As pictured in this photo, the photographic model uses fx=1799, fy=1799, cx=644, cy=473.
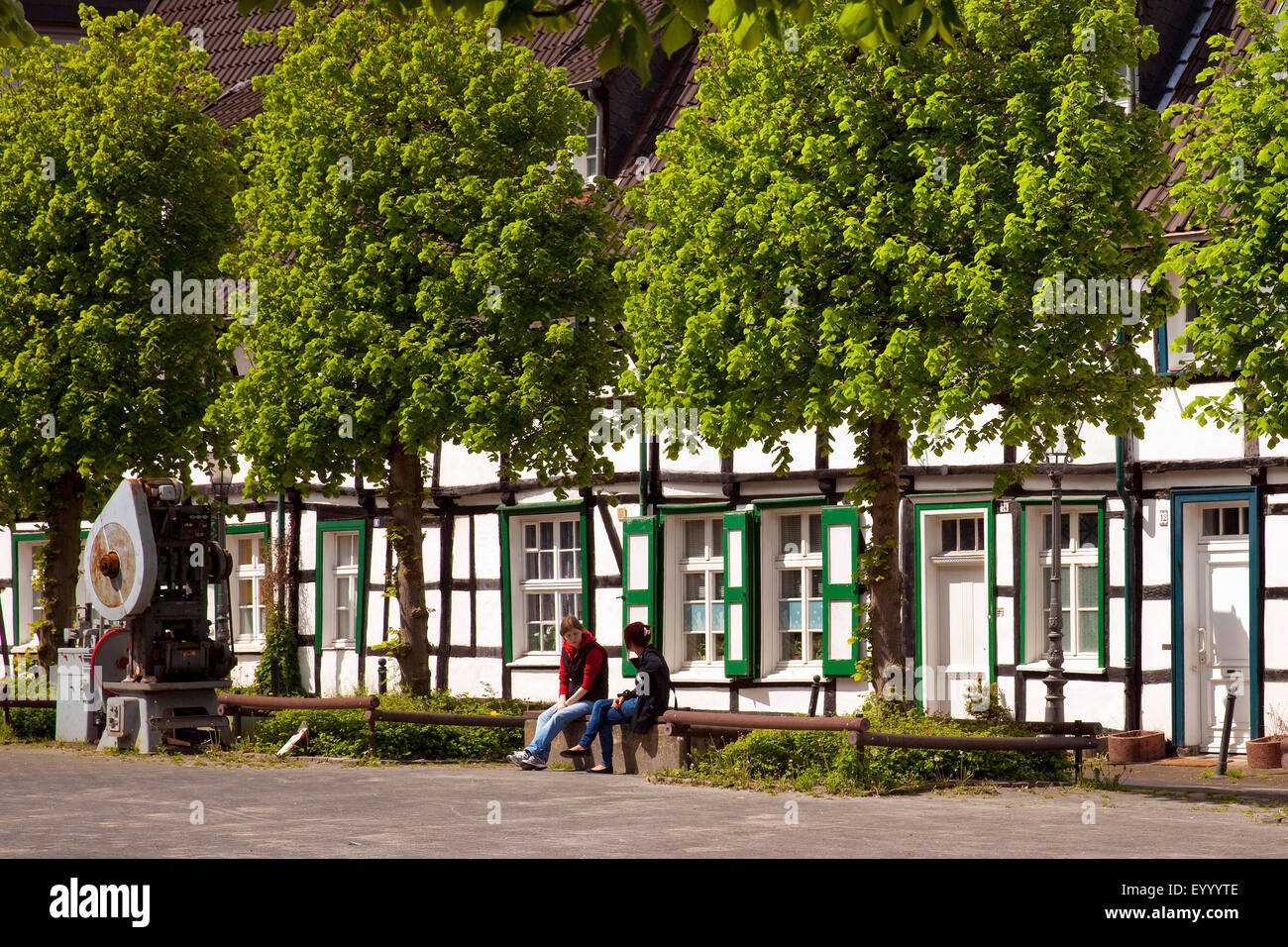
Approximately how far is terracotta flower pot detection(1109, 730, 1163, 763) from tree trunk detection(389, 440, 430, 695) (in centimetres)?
687

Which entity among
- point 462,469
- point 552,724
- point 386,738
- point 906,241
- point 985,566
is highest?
point 906,241

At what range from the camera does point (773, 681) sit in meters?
20.0

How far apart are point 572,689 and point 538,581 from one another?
261 inches

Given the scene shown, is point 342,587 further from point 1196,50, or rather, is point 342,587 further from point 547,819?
point 547,819

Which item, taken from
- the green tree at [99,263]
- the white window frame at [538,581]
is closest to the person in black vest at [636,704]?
the white window frame at [538,581]

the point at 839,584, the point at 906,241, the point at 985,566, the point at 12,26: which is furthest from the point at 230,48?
the point at 12,26

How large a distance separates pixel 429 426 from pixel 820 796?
6256mm

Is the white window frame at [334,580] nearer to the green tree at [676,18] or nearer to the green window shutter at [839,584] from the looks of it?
the green window shutter at [839,584]

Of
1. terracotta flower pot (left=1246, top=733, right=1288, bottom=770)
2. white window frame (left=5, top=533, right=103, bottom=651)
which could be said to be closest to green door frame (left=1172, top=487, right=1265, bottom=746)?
terracotta flower pot (left=1246, top=733, right=1288, bottom=770)

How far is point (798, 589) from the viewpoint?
20359mm

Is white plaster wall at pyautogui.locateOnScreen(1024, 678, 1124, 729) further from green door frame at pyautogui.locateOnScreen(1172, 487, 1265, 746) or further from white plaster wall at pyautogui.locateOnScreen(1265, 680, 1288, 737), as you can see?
white plaster wall at pyautogui.locateOnScreen(1265, 680, 1288, 737)

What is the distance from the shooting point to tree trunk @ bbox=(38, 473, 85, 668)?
2066 centimetres

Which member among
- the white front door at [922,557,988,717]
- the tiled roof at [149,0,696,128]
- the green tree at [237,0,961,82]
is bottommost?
the white front door at [922,557,988,717]
